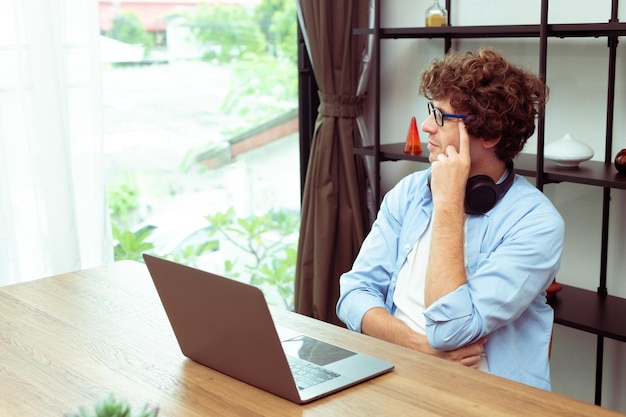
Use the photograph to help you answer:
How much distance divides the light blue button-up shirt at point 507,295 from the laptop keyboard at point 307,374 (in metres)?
0.39

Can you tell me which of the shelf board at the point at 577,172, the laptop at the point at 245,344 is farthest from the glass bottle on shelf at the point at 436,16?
the laptop at the point at 245,344

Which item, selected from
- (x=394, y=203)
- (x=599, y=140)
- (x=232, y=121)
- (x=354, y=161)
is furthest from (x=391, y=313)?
(x=232, y=121)

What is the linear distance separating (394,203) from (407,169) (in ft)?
4.28

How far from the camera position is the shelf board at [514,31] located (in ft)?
7.87

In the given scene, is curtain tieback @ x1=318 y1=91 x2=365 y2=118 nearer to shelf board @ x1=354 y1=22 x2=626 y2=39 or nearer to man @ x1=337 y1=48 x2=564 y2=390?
shelf board @ x1=354 y1=22 x2=626 y2=39

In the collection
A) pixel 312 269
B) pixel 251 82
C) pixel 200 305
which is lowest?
pixel 312 269

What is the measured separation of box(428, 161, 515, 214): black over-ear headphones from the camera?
1.97m

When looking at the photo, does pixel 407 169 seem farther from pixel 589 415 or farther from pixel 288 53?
pixel 589 415

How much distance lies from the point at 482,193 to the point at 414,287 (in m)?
0.30

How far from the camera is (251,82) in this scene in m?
3.56

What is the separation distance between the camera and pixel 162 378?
1552 mm

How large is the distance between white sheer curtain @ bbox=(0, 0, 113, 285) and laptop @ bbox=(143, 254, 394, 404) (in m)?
1.35

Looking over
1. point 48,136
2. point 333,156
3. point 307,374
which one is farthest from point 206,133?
point 307,374

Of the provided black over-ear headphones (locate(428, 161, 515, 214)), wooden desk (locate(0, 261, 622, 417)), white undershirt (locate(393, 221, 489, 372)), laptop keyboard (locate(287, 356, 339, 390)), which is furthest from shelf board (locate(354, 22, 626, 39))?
laptop keyboard (locate(287, 356, 339, 390))
